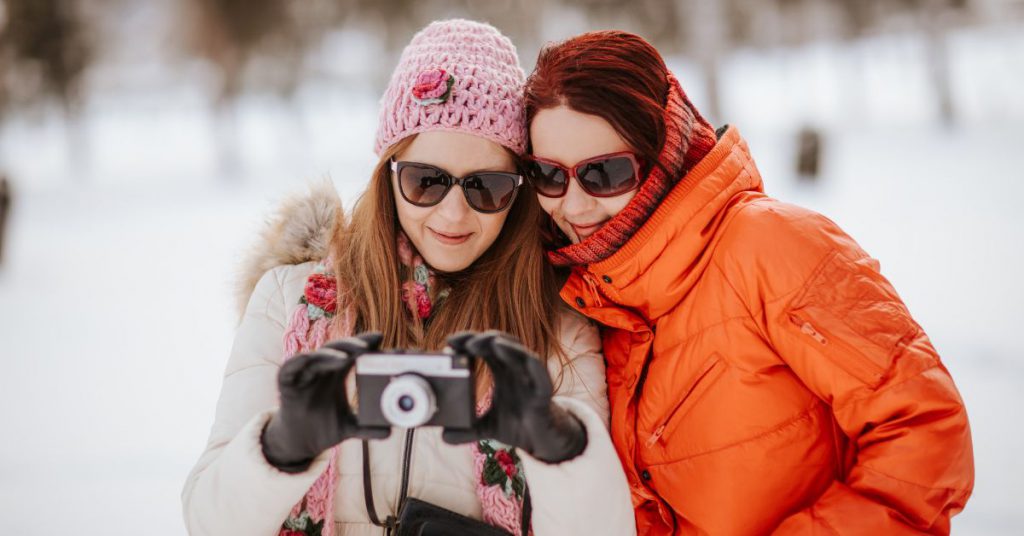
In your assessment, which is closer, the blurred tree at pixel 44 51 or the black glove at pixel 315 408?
the black glove at pixel 315 408

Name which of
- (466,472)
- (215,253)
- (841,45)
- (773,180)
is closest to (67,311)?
(215,253)

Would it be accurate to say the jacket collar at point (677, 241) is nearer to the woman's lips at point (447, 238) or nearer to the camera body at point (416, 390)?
the woman's lips at point (447, 238)

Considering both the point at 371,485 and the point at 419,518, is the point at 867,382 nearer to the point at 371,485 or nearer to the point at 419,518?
the point at 419,518

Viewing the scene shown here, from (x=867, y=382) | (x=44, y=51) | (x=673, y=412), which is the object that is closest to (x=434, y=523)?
(x=673, y=412)

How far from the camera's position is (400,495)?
2.07m

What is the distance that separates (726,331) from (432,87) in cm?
105

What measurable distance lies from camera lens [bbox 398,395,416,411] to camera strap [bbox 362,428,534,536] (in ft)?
1.94

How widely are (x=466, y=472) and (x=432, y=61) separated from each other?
122 cm

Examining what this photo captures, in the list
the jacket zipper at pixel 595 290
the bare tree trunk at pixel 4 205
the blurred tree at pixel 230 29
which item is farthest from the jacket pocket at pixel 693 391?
the blurred tree at pixel 230 29

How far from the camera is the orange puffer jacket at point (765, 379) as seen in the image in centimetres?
173

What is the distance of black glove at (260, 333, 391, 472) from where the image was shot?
1.51m

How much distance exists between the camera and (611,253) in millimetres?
2039

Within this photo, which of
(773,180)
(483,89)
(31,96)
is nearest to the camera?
(483,89)

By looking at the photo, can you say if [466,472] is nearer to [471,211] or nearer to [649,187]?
[471,211]
